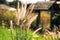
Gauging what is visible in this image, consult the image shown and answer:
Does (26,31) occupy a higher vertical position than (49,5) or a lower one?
higher

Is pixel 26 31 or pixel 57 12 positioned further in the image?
pixel 57 12

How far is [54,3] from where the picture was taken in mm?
14930

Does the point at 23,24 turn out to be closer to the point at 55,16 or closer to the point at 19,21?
the point at 19,21

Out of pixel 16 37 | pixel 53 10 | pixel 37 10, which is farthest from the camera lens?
pixel 53 10

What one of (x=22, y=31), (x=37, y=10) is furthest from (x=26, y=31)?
(x=37, y=10)

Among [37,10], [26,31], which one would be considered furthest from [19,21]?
[37,10]

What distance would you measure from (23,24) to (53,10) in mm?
11733

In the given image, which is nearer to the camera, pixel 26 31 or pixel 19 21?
pixel 19 21

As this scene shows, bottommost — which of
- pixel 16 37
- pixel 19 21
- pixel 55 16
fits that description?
pixel 55 16

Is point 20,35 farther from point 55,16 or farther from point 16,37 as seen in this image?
point 55,16

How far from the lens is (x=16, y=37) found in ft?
10.7

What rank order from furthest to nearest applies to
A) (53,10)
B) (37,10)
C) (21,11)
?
(53,10) < (37,10) < (21,11)

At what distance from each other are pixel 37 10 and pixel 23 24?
10.7 m

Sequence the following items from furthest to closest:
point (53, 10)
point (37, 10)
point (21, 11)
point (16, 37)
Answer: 1. point (53, 10)
2. point (37, 10)
3. point (16, 37)
4. point (21, 11)
